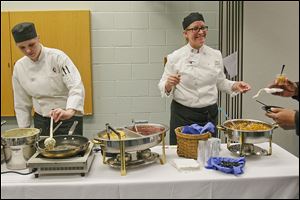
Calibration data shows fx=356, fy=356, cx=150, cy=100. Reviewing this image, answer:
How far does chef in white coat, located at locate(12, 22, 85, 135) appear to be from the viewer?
243 centimetres

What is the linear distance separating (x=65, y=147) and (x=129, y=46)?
1934 mm

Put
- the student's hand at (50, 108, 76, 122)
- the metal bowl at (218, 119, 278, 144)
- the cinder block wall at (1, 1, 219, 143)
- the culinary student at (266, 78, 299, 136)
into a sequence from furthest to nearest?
the cinder block wall at (1, 1, 219, 143)
the student's hand at (50, 108, 76, 122)
the metal bowl at (218, 119, 278, 144)
the culinary student at (266, 78, 299, 136)

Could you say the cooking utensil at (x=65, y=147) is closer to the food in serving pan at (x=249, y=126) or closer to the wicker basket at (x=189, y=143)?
the wicker basket at (x=189, y=143)

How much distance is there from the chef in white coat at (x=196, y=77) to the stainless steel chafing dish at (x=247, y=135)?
0.69m

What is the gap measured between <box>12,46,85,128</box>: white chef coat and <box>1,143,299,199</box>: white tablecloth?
3.12 ft

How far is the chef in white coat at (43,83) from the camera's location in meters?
2.43

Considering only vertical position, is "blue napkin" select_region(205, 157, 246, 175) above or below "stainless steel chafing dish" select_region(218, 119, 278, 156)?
below

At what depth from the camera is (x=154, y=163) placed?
1.79 meters

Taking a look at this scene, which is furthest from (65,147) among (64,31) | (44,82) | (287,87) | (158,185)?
(64,31)

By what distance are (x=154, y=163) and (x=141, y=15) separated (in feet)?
6.70

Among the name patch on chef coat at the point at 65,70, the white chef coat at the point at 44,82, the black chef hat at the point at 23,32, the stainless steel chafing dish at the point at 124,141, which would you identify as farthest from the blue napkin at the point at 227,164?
the black chef hat at the point at 23,32

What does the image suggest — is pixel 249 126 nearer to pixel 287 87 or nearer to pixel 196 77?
pixel 287 87

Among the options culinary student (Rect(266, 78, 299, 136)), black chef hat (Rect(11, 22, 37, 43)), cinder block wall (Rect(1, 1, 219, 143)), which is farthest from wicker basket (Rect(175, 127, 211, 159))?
cinder block wall (Rect(1, 1, 219, 143))

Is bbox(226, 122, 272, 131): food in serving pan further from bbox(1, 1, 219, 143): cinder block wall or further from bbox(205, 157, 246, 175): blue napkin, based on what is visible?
bbox(1, 1, 219, 143): cinder block wall
